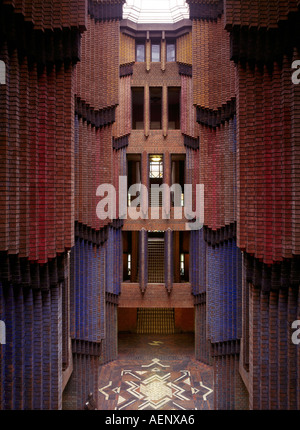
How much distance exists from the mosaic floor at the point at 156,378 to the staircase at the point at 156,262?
303 centimetres

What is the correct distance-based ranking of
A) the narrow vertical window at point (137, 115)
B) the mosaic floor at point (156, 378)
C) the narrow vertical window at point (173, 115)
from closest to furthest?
the mosaic floor at point (156, 378) < the narrow vertical window at point (137, 115) < the narrow vertical window at point (173, 115)

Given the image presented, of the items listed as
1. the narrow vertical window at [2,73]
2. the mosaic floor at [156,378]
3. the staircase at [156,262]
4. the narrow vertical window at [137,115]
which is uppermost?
the narrow vertical window at [137,115]

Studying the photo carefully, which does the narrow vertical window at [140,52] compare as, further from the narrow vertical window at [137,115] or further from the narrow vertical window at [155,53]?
the narrow vertical window at [137,115]

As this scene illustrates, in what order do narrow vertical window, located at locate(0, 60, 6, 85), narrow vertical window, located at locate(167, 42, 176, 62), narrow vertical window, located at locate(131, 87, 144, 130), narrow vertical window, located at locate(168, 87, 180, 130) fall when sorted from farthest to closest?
narrow vertical window, located at locate(168, 87, 180, 130), narrow vertical window, located at locate(131, 87, 144, 130), narrow vertical window, located at locate(167, 42, 176, 62), narrow vertical window, located at locate(0, 60, 6, 85)

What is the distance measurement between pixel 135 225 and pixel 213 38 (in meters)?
7.39

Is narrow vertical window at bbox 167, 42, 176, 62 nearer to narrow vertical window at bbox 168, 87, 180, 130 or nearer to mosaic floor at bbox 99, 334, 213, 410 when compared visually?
narrow vertical window at bbox 168, 87, 180, 130

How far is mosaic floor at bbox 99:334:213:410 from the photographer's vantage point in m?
9.75

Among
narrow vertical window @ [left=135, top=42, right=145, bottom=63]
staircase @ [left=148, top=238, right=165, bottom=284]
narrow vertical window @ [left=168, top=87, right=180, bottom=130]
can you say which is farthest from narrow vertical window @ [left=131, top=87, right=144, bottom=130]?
staircase @ [left=148, top=238, right=165, bottom=284]

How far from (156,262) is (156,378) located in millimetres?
6889

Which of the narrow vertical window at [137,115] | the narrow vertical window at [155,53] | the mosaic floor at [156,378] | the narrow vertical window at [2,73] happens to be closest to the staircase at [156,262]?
the mosaic floor at [156,378]

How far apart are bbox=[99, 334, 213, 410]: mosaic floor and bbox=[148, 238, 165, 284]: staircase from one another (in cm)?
303

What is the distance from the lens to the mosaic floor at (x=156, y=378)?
9750 mm

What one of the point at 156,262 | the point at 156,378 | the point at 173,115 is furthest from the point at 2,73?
the point at 173,115

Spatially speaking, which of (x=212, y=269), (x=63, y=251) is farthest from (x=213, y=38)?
(x=63, y=251)
